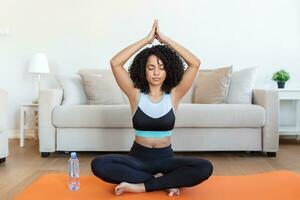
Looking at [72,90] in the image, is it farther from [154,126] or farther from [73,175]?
[154,126]

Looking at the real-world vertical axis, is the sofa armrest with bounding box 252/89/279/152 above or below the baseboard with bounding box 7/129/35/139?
above

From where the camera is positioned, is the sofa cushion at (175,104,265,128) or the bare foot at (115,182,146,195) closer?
the bare foot at (115,182,146,195)

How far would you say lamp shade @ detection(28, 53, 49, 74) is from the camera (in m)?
4.12

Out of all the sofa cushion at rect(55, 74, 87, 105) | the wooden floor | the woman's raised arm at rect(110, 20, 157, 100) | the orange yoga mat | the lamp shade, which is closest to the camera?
the orange yoga mat

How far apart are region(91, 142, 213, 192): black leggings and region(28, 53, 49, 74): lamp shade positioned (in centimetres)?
257

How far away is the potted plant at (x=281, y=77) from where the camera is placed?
420cm

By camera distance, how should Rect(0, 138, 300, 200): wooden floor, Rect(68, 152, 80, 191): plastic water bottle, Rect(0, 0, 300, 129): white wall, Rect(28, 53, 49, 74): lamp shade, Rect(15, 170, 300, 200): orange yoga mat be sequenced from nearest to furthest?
Rect(15, 170, 300, 200): orange yoga mat → Rect(68, 152, 80, 191): plastic water bottle → Rect(0, 138, 300, 200): wooden floor → Rect(28, 53, 49, 74): lamp shade → Rect(0, 0, 300, 129): white wall

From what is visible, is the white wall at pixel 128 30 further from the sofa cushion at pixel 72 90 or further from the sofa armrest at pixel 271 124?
the sofa armrest at pixel 271 124

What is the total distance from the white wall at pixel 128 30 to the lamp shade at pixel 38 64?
0.28 m

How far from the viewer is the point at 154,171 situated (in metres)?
1.89

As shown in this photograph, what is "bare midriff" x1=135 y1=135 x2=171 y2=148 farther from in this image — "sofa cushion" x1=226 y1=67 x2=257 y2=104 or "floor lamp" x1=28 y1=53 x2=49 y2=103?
"floor lamp" x1=28 y1=53 x2=49 y2=103

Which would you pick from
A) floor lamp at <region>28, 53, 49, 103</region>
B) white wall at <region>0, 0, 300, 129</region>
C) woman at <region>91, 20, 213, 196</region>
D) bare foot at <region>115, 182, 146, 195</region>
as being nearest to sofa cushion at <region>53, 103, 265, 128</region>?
floor lamp at <region>28, 53, 49, 103</region>

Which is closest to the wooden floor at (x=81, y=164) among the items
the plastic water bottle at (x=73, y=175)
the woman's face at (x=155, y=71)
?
the plastic water bottle at (x=73, y=175)

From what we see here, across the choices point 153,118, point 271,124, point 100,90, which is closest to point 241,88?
point 271,124
